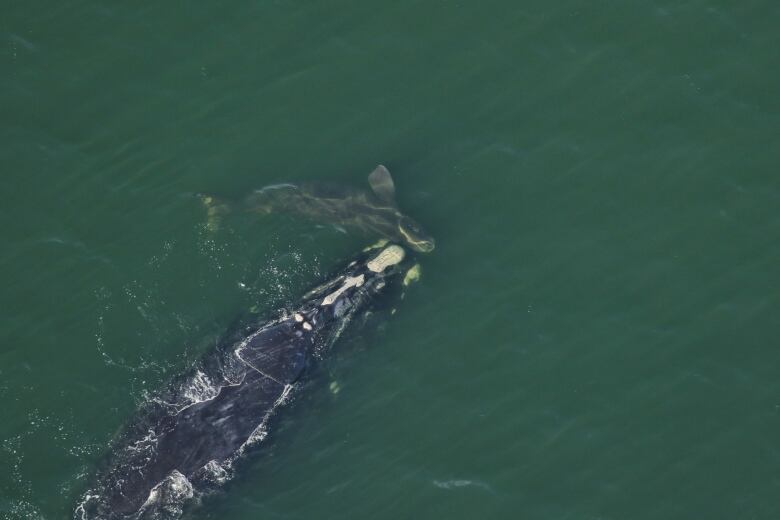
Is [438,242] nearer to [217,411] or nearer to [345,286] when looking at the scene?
[345,286]

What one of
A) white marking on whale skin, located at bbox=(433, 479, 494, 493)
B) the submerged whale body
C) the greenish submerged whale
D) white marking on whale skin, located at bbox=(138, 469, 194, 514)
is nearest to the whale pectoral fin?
the greenish submerged whale

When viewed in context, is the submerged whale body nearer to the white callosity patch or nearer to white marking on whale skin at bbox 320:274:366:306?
white marking on whale skin at bbox 320:274:366:306

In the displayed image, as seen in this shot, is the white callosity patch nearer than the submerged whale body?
No

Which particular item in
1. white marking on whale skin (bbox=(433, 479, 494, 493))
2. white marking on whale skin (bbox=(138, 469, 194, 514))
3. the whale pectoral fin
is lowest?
white marking on whale skin (bbox=(433, 479, 494, 493))

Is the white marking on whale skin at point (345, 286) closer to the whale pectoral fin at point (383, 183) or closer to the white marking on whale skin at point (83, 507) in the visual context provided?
the whale pectoral fin at point (383, 183)

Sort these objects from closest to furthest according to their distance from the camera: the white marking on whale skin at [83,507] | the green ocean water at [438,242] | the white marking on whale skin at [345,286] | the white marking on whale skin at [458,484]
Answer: the white marking on whale skin at [83,507] → the white marking on whale skin at [458,484] → the green ocean water at [438,242] → the white marking on whale skin at [345,286]

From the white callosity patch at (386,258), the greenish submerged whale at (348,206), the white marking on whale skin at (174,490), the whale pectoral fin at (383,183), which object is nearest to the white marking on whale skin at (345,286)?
the white callosity patch at (386,258)

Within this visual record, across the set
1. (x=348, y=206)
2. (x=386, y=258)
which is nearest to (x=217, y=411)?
(x=386, y=258)
